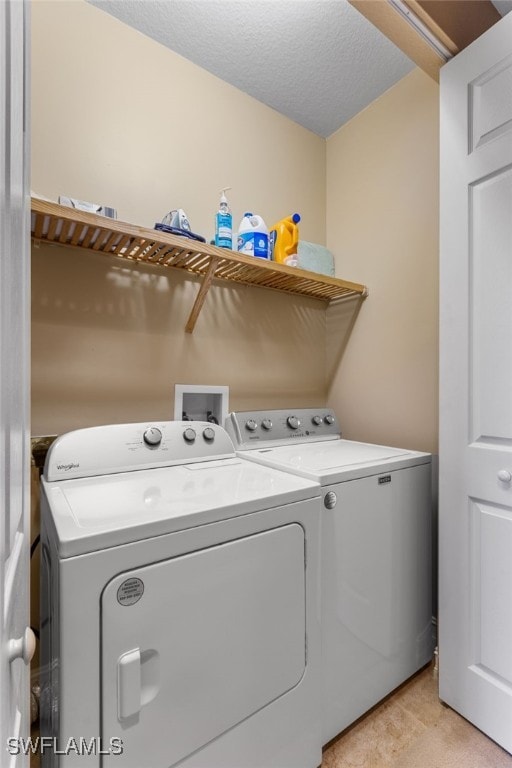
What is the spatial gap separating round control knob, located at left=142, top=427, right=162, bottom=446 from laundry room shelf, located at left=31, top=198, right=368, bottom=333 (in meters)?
0.62

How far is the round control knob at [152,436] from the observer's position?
4.60 feet

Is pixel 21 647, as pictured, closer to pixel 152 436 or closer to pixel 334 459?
pixel 152 436

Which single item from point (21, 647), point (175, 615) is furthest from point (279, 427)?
point (21, 647)

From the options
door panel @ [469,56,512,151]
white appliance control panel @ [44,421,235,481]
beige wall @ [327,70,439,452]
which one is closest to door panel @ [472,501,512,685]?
beige wall @ [327,70,439,452]

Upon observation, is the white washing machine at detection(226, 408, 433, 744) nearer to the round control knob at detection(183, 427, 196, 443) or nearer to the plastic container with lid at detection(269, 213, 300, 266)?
the round control knob at detection(183, 427, 196, 443)

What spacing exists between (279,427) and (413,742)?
130 centimetres

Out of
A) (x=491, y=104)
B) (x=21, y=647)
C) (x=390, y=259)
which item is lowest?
(x=21, y=647)

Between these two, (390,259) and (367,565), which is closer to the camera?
(367,565)

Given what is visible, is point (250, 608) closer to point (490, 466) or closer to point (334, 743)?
point (334, 743)

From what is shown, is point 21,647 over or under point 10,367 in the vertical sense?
under

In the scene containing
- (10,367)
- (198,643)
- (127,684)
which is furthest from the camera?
(198,643)

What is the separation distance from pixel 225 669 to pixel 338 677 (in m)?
0.56

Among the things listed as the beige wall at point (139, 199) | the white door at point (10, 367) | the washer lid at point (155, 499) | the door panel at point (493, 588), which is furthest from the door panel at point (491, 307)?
the white door at point (10, 367)

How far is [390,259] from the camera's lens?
203 centimetres
